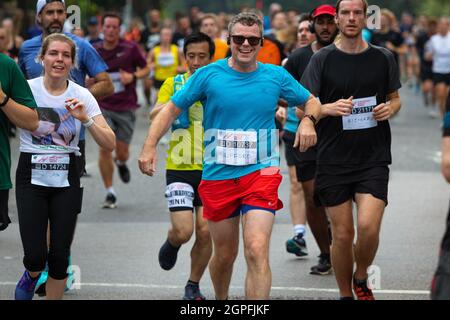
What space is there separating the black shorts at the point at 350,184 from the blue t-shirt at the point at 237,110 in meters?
0.77

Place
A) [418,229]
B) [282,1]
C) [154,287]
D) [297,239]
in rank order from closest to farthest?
[154,287] → [297,239] → [418,229] → [282,1]

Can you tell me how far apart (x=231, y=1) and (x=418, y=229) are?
71790mm

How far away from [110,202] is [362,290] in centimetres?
589

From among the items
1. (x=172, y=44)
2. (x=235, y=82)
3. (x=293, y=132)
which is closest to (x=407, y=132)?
(x=172, y=44)

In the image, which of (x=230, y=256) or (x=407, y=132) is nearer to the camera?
(x=230, y=256)

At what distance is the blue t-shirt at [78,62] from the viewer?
31.3 feet

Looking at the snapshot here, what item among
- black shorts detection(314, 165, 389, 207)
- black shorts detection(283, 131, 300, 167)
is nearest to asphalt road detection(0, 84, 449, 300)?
black shorts detection(283, 131, 300, 167)

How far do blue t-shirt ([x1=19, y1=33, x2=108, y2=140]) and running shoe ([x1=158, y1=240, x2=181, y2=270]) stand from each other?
1.44 meters

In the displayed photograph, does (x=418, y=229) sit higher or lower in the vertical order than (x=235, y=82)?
lower

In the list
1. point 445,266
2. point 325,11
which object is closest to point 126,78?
point 325,11

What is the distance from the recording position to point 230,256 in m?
8.00

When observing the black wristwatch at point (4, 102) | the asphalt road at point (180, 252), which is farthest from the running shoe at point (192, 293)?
the black wristwatch at point (4, 102)
